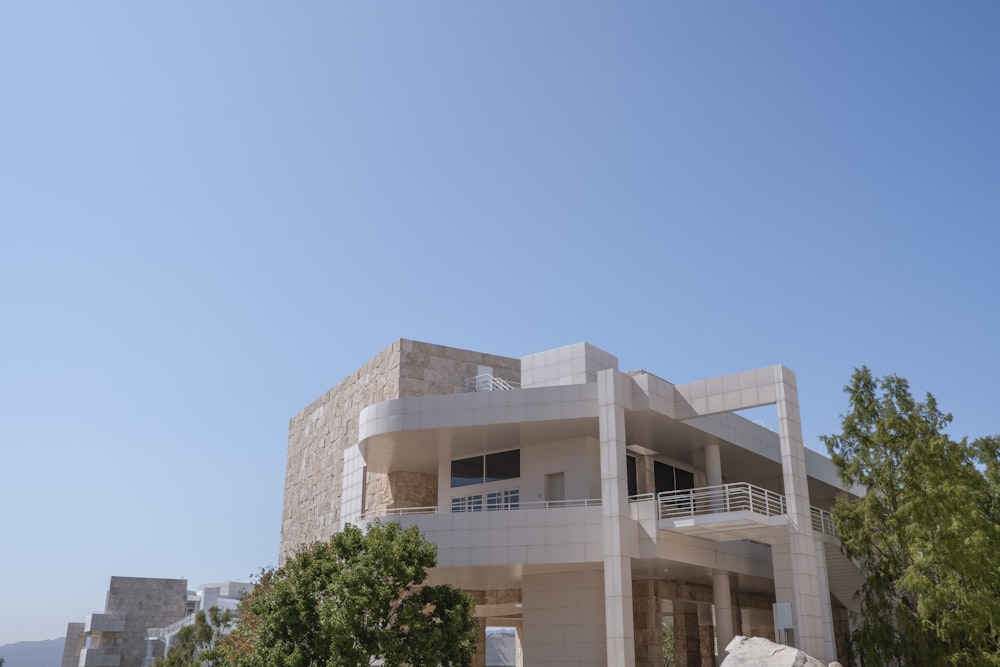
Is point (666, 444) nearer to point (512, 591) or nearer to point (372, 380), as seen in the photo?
point (512, 591)

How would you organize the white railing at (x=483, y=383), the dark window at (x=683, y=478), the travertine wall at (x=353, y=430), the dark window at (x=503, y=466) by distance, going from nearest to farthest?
the dark window at (x=503, y=466) → the dark window at (x=683, y=478) → the travertine wall at (x=353, y=430) → the white railing at (x=483, y=383)

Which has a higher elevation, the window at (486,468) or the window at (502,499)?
the window at (486,468)

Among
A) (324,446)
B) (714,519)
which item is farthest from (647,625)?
(324,446)

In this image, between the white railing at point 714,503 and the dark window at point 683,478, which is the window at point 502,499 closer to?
the white railing at point 714,503

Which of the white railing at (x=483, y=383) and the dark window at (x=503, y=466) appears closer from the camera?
the dark window at (x=503, y=466)

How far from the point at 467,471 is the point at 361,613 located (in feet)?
44.1

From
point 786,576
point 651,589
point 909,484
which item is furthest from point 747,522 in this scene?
point 651,589

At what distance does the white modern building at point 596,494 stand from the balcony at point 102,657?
→ 1983 inches

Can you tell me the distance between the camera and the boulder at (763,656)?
60.6 ft

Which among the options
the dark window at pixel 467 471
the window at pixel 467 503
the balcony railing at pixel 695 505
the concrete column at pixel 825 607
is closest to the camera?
the concrete column at pixel 825 607

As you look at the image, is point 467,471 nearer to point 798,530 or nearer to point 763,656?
point 798,530

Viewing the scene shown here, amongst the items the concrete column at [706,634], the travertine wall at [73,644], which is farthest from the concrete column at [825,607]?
the travertine wall at [73,644]

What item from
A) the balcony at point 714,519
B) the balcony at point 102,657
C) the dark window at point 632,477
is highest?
the dark window at point 632,477

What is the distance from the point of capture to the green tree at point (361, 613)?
1975 cm
